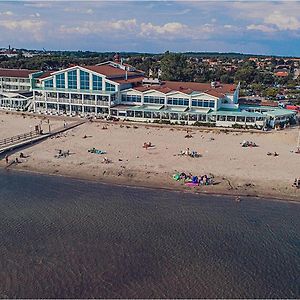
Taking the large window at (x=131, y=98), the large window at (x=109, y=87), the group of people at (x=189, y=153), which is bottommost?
the group of people at (x=189, y=153)

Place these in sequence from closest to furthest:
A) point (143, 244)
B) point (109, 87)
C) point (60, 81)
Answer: point (143, 244) < point (109, 87) < point (60, 81)

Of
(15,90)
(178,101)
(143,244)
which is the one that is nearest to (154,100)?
(178,101)

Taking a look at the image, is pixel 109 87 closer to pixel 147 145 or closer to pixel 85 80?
pixel 85 80

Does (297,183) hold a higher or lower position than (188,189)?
higher

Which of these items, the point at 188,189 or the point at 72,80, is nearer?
the point at 188,189

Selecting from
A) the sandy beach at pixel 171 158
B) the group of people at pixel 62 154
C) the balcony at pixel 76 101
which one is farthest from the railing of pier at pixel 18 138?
the balcony at pixel 76 101

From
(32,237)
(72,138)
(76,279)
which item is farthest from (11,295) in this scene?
(72,138)

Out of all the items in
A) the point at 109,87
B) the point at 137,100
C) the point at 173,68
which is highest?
the point at 173,68

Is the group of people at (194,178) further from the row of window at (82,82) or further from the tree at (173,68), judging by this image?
the tree at (173,68)

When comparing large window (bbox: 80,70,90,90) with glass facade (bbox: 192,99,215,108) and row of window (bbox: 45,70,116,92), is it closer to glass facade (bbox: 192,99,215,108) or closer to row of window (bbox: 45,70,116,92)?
row of window (bbox: 45,70,116,92)
